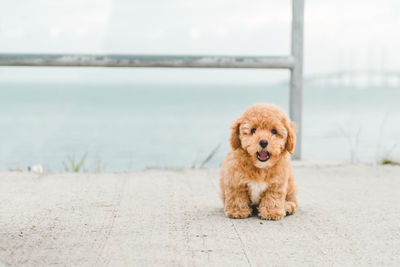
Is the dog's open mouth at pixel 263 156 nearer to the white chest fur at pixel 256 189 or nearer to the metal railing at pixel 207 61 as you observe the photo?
the white chest fur at pixel 256 189

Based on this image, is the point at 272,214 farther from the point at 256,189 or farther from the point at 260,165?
the point at 260,165

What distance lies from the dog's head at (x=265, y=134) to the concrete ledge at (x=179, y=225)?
336mm

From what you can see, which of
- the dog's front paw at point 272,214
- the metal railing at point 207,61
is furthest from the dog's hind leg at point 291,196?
the metal railing at point 207,61

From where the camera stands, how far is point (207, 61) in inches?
163

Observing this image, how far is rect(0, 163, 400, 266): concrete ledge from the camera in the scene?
1.99 metres

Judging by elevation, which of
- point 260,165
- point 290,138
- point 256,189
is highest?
point 290,138

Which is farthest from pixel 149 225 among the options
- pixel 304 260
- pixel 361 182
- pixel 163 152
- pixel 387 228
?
pixel 163 152

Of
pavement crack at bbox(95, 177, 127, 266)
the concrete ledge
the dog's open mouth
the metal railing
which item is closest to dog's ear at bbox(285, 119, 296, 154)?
the dog's open mouth

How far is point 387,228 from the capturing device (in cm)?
242

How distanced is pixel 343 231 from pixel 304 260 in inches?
19.2

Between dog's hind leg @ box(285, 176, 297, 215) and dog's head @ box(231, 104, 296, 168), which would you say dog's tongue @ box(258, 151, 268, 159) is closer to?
dog's head @ box(231, 104, 296, 168)

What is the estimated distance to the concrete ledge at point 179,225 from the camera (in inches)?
78.4

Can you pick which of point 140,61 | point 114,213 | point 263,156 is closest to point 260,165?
point 263,156

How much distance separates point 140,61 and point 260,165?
199 cm
